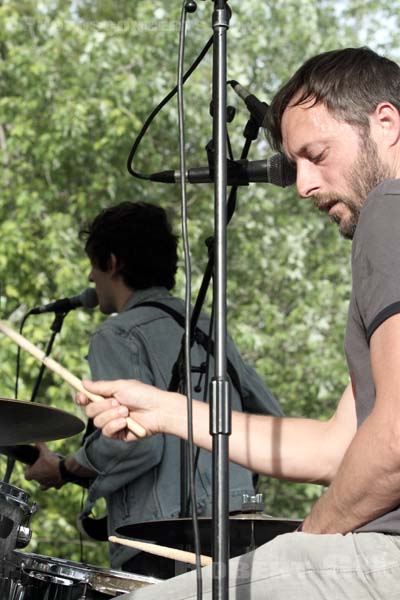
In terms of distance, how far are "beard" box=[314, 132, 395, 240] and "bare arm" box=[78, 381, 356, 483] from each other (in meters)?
0.38

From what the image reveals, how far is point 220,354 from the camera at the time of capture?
152cm

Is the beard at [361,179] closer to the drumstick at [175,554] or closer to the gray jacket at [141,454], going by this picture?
the drumstick at [175,554]

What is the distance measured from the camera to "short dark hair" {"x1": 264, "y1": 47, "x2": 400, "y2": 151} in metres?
1.82

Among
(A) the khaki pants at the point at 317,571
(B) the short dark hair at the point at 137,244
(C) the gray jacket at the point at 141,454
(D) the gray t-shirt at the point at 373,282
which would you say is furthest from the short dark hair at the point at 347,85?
(B) the short dark hair at the point at 137,244

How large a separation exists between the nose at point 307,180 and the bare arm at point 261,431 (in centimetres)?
42

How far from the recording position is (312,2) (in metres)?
8.52

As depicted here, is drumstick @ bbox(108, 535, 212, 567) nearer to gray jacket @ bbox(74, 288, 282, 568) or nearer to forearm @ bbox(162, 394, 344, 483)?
forearm @ bbox(162, 394, 344, 483)

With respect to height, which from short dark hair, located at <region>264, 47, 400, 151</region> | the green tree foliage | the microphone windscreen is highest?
the green tree foliage

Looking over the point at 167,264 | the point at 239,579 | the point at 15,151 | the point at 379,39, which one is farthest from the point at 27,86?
the point at 239,579

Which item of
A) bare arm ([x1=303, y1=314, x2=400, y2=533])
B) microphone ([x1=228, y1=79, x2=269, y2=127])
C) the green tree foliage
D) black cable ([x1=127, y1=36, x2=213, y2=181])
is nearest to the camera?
bare arm ([x1=303, y1=314, x2=400, y2=533])

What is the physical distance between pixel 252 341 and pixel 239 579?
19.0ft

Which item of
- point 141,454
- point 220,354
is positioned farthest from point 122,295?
point 220,354

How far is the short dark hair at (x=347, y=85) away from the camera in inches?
71.8

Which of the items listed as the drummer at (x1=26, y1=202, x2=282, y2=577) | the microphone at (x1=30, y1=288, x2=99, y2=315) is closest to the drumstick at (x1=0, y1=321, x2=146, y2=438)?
the drummer at (x1=26, y1=202, x2=282, y2=577)
